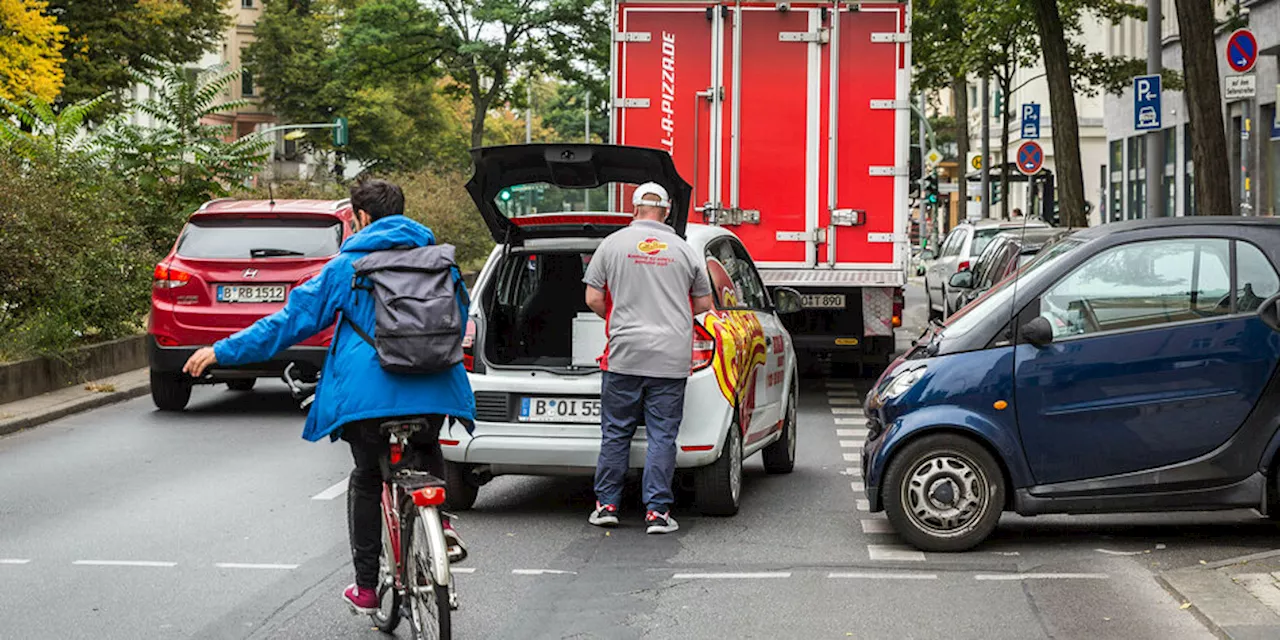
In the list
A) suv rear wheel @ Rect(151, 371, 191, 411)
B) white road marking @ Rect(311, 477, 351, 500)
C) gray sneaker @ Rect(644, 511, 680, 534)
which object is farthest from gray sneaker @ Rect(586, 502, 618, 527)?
suv rear wheel @ Rect(151, 371, 191, 411)

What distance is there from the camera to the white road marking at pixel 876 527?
371 inches

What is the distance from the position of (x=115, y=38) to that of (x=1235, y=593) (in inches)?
1636

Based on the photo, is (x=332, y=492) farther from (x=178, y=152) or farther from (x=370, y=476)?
(x=178, y=152)

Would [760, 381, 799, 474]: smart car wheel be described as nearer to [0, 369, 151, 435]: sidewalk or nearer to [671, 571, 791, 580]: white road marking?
[671, 571, 791, 580]: white road marking

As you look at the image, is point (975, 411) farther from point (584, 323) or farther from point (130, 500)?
point (130, 500)

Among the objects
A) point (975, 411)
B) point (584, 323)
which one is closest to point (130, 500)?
point (584, 323)

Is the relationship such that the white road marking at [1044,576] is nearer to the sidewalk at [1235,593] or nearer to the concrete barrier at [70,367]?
the sidewalk at [1235,593]

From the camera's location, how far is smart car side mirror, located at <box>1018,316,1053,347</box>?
8.57 m

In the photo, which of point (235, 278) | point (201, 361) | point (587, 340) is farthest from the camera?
point (235, 278)

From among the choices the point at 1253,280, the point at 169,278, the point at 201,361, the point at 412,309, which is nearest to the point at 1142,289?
the point at 1253,280

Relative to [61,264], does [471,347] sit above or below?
below

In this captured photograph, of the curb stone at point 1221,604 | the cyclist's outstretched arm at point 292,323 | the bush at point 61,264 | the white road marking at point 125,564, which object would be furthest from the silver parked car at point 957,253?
the cyclist's outstretched arm at point 292,323

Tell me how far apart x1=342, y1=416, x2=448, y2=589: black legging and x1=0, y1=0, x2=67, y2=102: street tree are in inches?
1242

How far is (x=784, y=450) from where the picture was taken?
11695 millimetres
